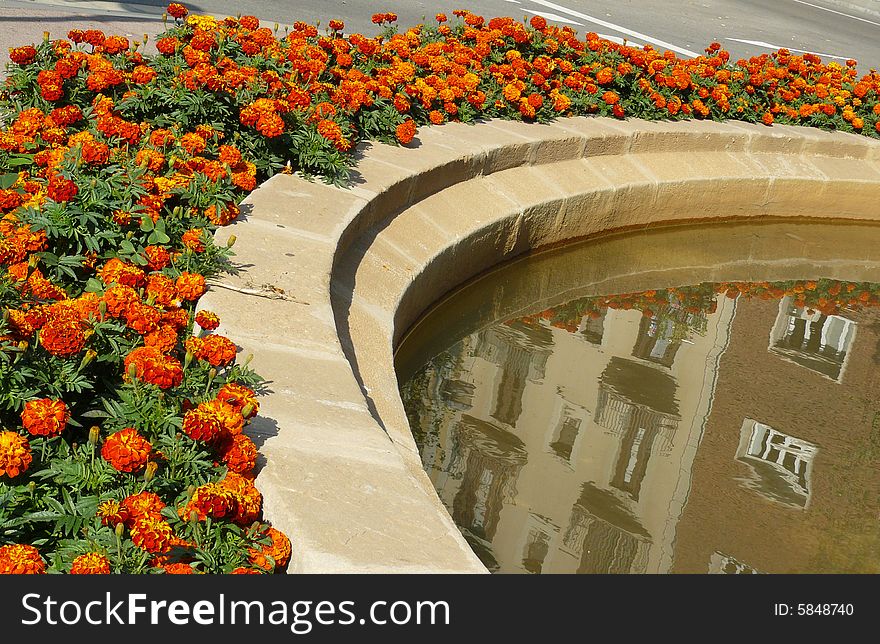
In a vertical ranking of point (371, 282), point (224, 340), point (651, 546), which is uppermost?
point (224, 340)

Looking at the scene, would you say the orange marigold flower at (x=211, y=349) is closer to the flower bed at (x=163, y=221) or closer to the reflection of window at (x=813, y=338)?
the flower bed at (x=163, y=221)

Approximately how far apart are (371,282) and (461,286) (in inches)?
46.1

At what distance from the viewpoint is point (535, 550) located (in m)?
3.85

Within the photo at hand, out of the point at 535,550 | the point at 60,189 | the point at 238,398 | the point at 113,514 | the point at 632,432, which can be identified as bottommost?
the point at 535,550

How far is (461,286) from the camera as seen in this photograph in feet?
19.3

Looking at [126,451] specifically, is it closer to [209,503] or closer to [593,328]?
[209,503]

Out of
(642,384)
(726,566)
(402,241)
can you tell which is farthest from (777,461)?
(402,241)

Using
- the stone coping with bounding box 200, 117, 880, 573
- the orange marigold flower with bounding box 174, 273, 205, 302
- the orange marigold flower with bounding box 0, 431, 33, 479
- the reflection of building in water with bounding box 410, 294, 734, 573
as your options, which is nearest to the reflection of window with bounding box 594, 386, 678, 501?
the reflection of building in water with bounding box 410, 294, 734, 573

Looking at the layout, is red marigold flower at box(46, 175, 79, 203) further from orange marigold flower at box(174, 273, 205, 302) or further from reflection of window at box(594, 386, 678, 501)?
reflection of window at box(594, 386, 678, 501)

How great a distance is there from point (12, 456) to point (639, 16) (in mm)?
13081

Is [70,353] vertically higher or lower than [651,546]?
higher
